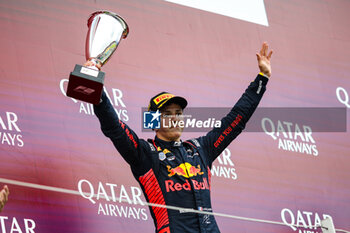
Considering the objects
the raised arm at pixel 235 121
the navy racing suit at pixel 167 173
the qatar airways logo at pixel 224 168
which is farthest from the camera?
the qatar airways logo at pixel 224 168

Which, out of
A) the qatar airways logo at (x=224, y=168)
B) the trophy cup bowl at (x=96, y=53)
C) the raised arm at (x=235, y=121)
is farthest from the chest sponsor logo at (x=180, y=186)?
the qatar airways logo at (x=224, y=168)

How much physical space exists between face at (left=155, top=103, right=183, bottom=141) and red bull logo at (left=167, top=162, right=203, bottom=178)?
0.11m

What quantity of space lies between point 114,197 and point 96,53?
827mm

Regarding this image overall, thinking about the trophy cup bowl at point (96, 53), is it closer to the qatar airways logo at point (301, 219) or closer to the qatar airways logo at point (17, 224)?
the qatar airways logo at point (17, 224)

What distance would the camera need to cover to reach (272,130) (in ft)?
8.41

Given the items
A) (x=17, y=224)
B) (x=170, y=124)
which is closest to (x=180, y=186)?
(x=170, y=124)

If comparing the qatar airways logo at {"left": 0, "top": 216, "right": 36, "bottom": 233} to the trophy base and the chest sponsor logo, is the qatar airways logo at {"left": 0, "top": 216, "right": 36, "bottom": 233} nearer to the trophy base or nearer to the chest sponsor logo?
the chest sponsor logo

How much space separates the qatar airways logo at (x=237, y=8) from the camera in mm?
2576

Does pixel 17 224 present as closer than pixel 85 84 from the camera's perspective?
No

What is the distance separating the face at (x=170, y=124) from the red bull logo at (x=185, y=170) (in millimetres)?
113

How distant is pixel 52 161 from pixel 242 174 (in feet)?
3.13

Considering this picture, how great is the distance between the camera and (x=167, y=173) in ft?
4.86

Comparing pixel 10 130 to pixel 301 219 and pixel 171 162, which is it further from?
pixel 301 219

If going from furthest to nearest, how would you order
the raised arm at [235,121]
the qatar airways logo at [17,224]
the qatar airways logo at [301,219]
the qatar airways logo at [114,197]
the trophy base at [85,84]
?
the qatar airways logo at [301,219], the qatar airways logo at [114,197], the qatar airways logo at [17,224], the raised arm at [235,121], the trophy base at [85,84]
